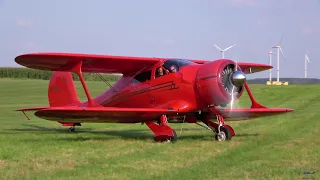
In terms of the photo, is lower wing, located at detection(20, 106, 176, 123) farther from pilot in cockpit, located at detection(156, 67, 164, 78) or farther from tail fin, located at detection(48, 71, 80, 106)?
tail fin, located at detection(48, 71, 80, 106)

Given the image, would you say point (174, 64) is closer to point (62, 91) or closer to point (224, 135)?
point (224, 135)

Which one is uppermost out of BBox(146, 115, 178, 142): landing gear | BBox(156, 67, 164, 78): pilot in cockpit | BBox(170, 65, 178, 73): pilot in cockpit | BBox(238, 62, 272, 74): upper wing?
BBox(170, 65, 178, 73): pilot in cockpit

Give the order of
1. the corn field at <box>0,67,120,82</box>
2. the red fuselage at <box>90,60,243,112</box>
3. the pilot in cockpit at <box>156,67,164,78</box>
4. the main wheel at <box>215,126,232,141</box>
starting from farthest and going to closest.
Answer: the corn field at <box>0,67,120,82</box> < the pilot in cockpit at <box>156,67,164,78</box> < the main wheel at <box>215,126,232,141</box> < the red fuselage at <box>90,60,243,112</box>

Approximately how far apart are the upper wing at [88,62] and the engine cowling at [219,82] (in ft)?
5.96

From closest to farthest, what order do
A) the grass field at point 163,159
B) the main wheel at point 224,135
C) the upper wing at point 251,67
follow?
the grass field at point 163,159 < the main wheel at point 224,135 < the upper wing at point 251,67

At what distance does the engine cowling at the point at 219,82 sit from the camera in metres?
11.3

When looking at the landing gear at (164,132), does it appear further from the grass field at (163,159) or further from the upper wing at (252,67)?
the upper wing at (252,67)

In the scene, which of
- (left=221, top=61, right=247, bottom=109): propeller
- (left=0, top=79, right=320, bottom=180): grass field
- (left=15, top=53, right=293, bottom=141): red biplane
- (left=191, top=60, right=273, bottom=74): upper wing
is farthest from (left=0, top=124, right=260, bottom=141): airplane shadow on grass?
(left=191, top=60, right=273, bottom=74): upper wing

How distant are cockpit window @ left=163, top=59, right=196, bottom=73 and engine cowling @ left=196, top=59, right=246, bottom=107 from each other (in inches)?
29.8

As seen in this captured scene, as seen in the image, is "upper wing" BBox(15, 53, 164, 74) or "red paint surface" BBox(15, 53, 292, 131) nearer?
"red paint surface" BBox(15, 53, 292, 131)

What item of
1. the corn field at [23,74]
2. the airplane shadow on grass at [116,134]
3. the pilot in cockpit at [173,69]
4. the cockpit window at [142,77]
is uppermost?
the pilot in cockpit at [173,69]

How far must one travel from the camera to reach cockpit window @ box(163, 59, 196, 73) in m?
12.5

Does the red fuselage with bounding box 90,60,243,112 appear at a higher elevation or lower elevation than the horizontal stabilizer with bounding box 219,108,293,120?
higher

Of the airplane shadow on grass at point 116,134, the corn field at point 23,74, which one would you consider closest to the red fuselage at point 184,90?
the airplane shadow on grass at point 116,134
